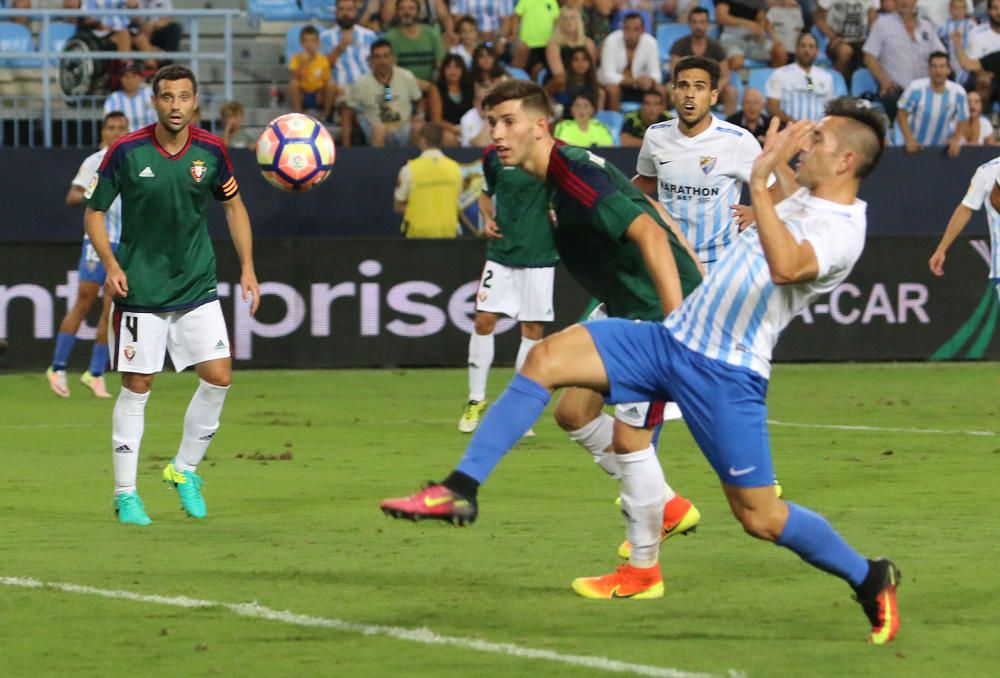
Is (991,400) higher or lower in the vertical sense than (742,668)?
lower

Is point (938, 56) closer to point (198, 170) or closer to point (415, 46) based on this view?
point (415, 46)

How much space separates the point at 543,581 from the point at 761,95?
45.0ft

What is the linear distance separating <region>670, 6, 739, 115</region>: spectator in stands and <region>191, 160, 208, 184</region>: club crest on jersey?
11.7m

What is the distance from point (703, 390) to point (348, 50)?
47.9 feet

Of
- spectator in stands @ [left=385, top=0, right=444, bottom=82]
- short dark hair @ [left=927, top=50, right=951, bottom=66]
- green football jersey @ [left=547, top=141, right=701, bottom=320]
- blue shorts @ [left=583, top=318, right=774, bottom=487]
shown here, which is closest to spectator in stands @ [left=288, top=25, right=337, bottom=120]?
A: spectator in stands @ [left=385, top=0, right=444, bottom=82]

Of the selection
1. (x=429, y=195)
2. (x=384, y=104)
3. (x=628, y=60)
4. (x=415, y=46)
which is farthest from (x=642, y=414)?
(x=628, y=60)

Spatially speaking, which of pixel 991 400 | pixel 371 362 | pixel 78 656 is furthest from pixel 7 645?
pixel 371 362

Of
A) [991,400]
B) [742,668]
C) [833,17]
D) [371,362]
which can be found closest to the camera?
[742,668]

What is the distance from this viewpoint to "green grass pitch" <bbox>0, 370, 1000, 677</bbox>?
5.88m

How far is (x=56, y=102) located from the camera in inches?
755

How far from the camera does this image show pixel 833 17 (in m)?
21.5

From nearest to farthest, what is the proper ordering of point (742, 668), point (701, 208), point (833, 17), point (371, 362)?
1. point (742, 668)
2. point (701, 208)
3. point (371, 362)
4. point (833, 17)

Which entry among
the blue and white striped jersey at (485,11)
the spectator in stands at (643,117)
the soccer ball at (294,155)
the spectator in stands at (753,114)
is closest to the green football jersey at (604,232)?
the soccer ball at (294,155)

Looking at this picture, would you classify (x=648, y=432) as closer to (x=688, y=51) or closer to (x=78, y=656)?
(x=78, y=656)
